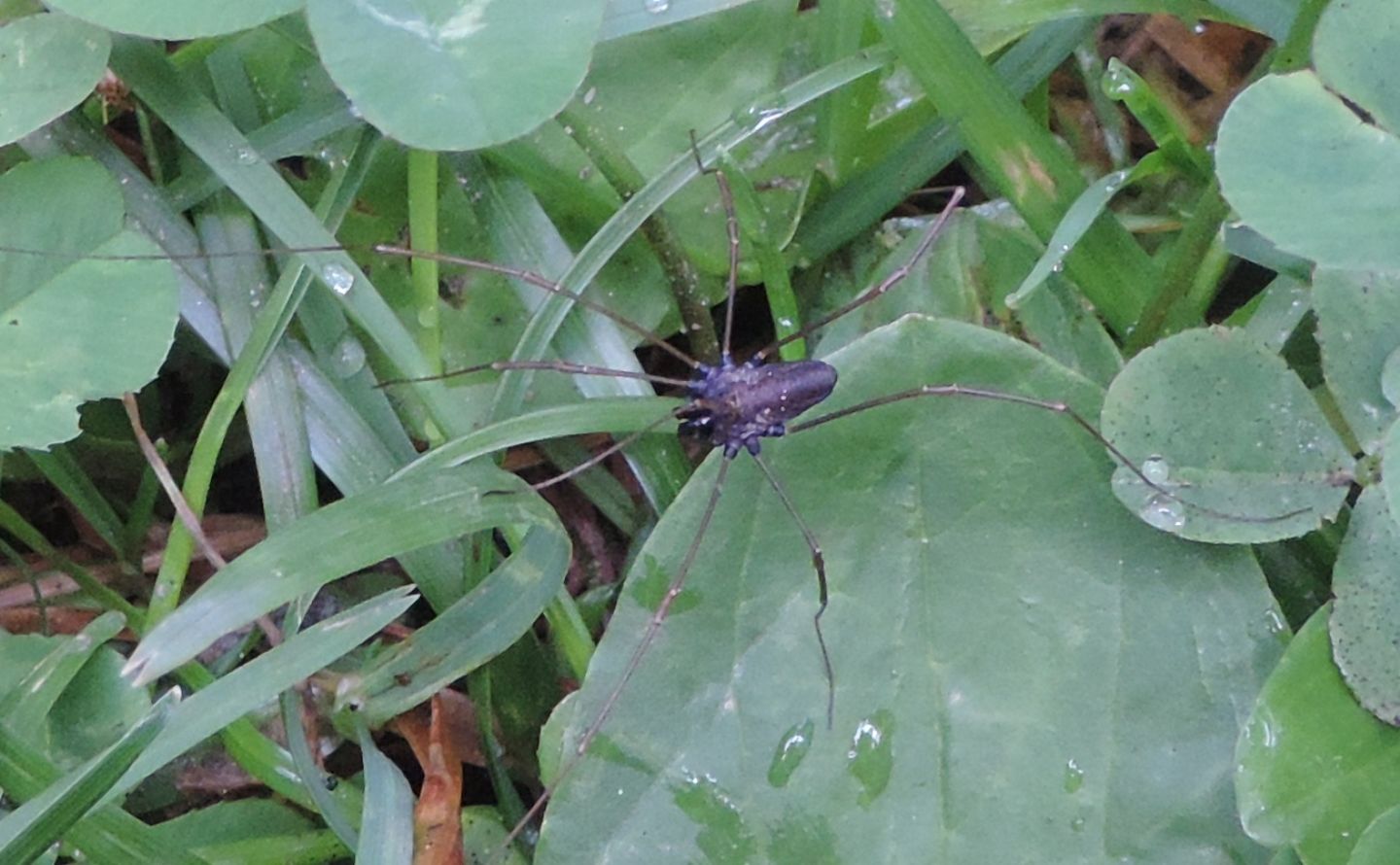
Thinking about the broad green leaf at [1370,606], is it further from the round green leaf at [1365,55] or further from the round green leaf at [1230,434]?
the round green leaf at [1365,55]

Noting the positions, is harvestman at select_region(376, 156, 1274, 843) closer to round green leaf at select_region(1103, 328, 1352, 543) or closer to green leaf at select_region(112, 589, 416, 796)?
round green leaf at select_region(1103, 328, 1352, 543)

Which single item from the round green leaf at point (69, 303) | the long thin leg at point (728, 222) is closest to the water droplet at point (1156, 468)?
the long thin leg at point (728, 222)

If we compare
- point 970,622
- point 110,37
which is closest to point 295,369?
point 110,37

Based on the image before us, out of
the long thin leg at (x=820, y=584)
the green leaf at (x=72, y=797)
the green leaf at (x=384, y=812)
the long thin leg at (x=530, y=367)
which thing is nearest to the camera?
the green leaf at (x=72, y=797)

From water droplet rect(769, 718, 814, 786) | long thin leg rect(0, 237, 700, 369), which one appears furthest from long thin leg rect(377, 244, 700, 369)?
water droplet rect(769, 718, 814, 786)

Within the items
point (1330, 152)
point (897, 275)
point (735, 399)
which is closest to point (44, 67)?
point (735, 399)

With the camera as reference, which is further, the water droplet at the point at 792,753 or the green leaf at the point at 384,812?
the green leaf at the point at 384,812
